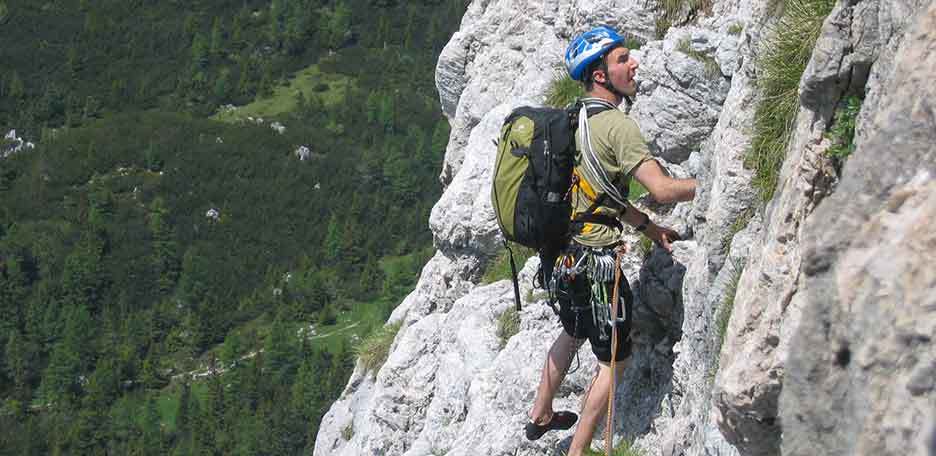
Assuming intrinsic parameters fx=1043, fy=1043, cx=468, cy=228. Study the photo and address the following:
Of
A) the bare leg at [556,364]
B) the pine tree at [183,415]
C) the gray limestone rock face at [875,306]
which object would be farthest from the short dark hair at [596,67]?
the pine tree at [183,415]

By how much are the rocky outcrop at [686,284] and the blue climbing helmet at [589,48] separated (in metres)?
0.82

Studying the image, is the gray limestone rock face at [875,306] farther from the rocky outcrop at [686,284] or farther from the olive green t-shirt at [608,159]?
the olive green t-shirt at [608,159]

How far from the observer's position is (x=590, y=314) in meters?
6.52

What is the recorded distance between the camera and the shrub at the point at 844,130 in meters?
4.24

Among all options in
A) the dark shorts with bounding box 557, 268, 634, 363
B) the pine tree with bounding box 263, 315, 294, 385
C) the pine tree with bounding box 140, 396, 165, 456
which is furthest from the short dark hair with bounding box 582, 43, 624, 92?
the pine tree with bounding box 263, 315, 294, 385

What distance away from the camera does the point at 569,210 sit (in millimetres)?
6285

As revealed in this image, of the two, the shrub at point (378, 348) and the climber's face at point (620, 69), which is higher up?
the climber's face at point (620, 69)

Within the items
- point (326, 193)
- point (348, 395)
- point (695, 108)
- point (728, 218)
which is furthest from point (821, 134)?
point (326, 193)

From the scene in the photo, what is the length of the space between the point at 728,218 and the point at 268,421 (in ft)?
393

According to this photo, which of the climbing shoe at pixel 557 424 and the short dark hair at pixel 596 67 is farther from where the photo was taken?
the climbing shoe at pixel 557 424

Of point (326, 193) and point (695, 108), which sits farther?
point (326, 193)

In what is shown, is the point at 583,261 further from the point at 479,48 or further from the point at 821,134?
the point at 479,48

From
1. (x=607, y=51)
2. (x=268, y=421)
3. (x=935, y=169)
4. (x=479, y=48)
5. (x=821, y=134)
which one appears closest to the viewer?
(x=935, y=169)

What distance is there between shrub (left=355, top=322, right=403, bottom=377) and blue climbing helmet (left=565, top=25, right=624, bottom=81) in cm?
871
